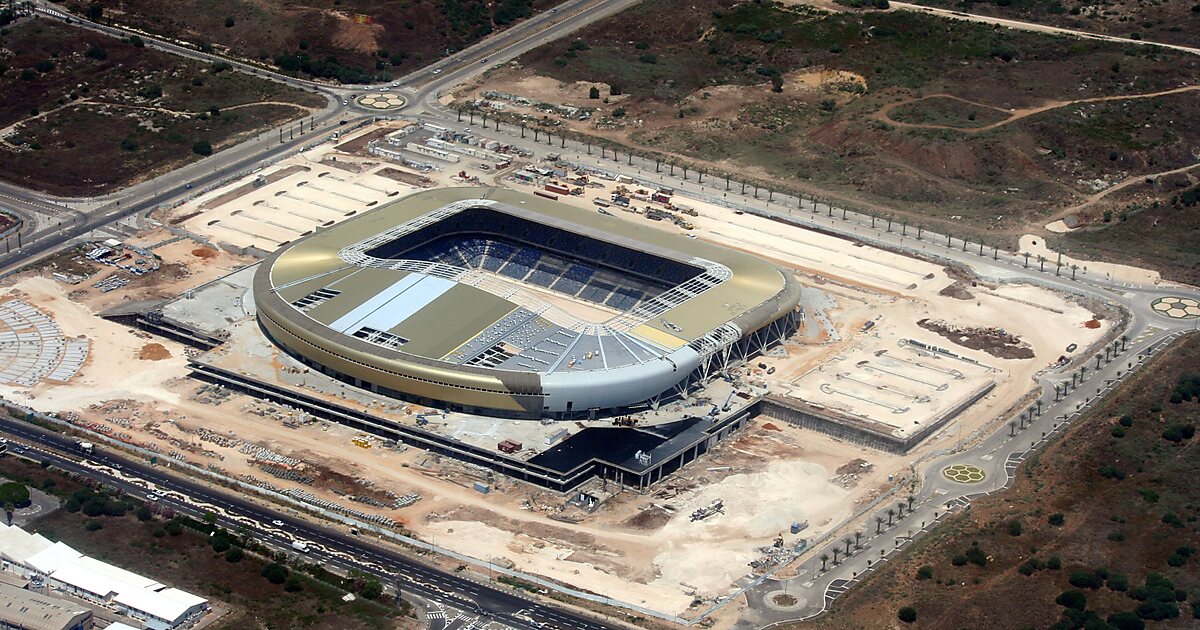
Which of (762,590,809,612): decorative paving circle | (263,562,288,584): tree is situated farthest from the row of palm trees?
(263,562,288,584): tree

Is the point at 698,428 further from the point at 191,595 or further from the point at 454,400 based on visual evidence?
the point at 191,595

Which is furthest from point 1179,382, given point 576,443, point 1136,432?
point 576,443

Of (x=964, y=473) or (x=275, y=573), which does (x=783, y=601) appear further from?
(x=275, y=573)

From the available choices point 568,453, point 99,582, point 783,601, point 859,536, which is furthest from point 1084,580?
point 99,582

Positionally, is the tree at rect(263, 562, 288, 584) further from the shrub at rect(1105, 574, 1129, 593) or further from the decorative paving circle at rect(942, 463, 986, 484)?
the shrub at rect(1105, 574, 1129, 593)

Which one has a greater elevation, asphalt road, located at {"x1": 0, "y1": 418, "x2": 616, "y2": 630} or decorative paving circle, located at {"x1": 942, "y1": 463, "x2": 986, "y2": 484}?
decorative paving circle, located at {"x1": 942, "y1": 463, "x2": 986, "y2": 484}

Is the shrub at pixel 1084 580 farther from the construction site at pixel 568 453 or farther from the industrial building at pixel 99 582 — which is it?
the industrial building at pixel 99 582
